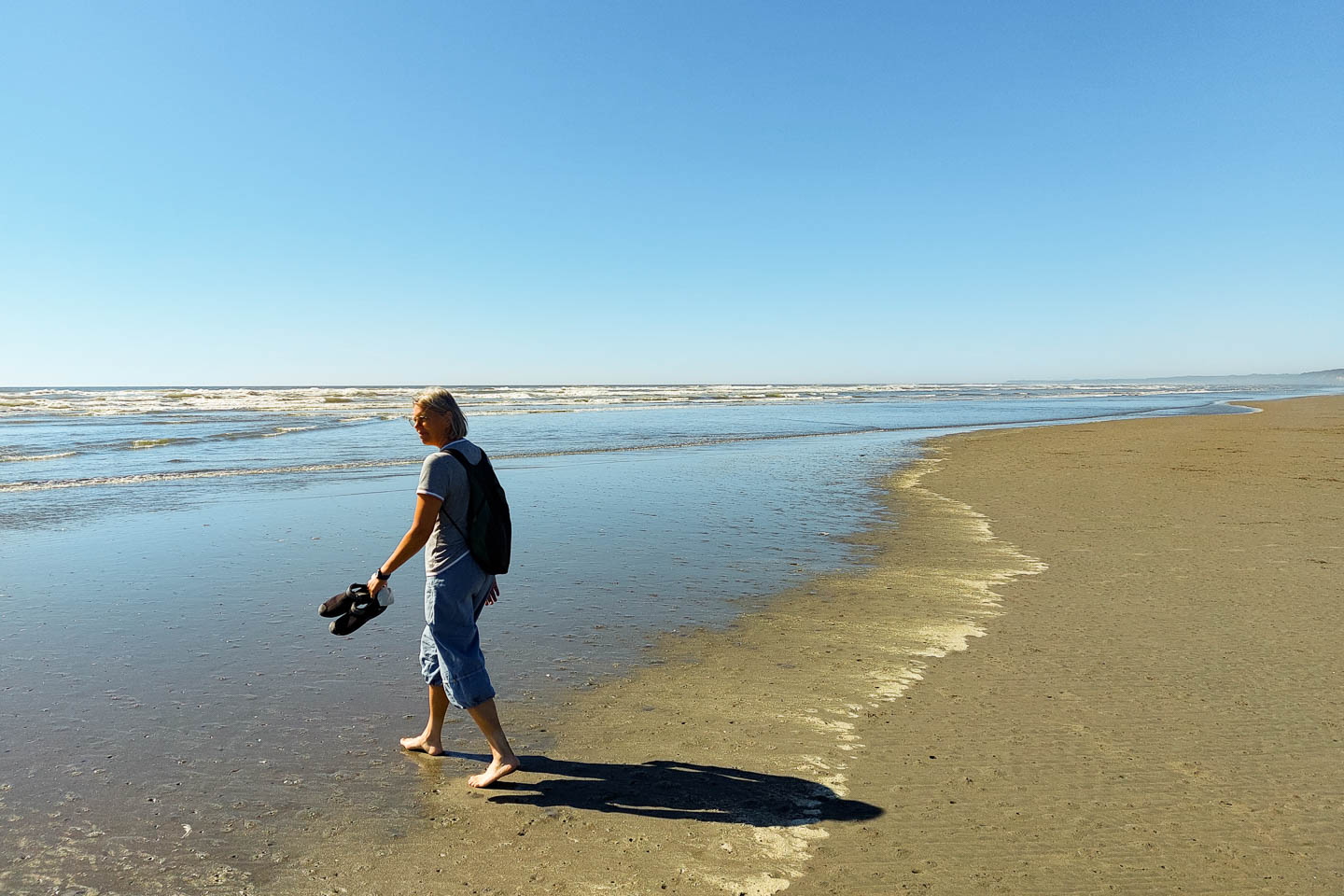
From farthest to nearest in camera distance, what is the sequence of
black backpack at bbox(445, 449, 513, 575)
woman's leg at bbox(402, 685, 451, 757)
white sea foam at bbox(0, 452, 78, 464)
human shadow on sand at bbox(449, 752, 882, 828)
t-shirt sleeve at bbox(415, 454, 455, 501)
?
white sea foam at bbox(0, 452, 78, 464) → woman's leg at bbox(402, 685, 451, 757) → black backpack at bbox(445, 449, 513, 575) → t-shirt sleeve at bbox(415, 454, 455, 501) → human shadow on sand at bbox(449, 752, 882, 828)

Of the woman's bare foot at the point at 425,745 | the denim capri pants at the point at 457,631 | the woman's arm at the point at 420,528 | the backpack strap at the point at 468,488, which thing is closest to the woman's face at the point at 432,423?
the backpack strap at the point at 468,488

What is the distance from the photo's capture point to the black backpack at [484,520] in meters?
3.80

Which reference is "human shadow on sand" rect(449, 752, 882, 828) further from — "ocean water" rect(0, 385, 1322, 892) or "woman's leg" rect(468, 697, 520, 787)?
"ocean water" rect(0, 385, 1322, 892)

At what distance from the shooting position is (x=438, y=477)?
371 centimetres

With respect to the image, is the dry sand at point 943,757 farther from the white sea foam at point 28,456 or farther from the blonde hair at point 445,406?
the white sea foam at point 28,456

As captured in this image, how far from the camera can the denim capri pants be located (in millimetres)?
3811

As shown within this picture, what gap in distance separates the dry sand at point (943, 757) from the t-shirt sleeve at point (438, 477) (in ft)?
4.65

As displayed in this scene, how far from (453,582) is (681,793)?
1.47 m

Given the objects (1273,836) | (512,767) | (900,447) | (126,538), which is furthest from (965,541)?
(900,447)

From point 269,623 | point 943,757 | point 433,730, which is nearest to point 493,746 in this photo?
point 433,730

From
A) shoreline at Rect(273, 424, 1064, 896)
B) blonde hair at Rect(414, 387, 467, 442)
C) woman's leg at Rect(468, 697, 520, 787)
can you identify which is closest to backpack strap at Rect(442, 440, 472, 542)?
blonde hair at Rect(414, 387, 467, 442)

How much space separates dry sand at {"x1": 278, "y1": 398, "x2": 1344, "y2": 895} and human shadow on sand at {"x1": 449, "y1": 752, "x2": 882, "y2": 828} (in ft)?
0.04

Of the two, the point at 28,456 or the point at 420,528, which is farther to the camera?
the point at 28,456

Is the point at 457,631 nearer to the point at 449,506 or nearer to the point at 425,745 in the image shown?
the point at 449,506
